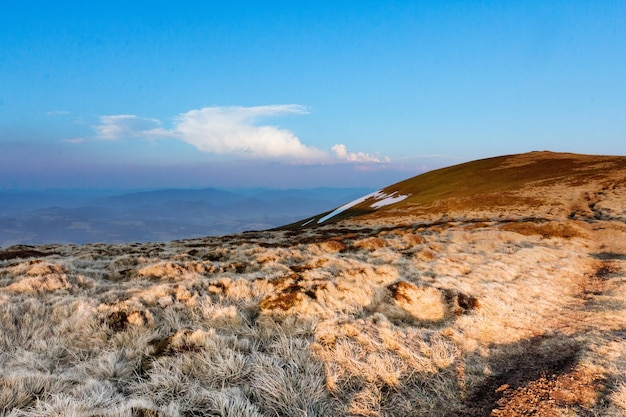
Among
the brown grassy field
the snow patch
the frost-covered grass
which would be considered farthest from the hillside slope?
the frost-covered grass

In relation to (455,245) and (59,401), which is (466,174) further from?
(59,401)

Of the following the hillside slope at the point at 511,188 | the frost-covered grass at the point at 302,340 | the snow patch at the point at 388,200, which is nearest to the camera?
the frost-covered grass at the point at 302,340

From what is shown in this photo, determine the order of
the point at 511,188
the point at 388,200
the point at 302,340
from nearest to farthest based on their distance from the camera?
the point at 302,340 < the point at 511,188 < the point at 388,200

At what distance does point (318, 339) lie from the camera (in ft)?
24.7

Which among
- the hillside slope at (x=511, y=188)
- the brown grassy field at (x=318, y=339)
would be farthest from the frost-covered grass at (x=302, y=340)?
the hillside slope at (x=511, y=188)

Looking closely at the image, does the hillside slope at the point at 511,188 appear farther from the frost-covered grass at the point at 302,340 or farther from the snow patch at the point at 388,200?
the frost-covered grass at the point at 302,340

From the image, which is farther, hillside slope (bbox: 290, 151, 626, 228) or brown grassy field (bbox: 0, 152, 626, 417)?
hillside slope (bbox: 290, 151, 626, 228)

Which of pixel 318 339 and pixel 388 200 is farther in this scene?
pixel 388 200

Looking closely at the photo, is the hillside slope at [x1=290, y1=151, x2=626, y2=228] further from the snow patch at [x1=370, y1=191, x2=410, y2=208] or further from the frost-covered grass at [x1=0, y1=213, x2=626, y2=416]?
the frost-covered grass at [x1=0, y1=213, x2=626, y2=416]

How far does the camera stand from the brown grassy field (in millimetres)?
5402

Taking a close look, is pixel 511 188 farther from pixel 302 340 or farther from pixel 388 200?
pixel 302 340

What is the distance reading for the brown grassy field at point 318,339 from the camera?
540 cm

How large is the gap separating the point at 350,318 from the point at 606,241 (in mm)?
24949

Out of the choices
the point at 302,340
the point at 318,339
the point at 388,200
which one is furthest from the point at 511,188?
the point at 302,340
